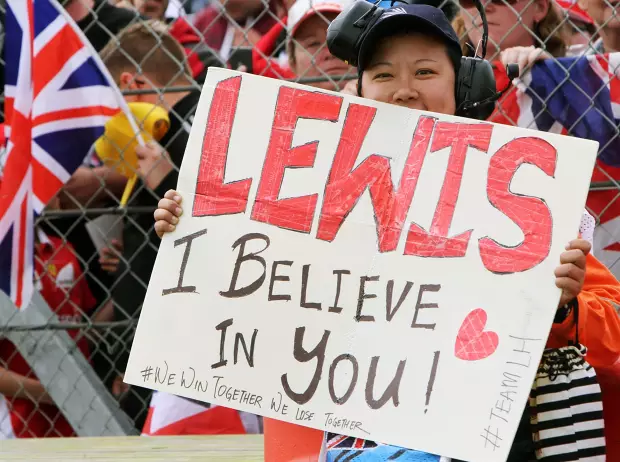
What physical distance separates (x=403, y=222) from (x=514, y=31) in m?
1.38

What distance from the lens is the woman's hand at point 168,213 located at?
2168 millimetres

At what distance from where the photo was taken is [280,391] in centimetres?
208

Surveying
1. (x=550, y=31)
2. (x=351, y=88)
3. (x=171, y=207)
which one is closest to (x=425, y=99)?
(x=171, y=207)

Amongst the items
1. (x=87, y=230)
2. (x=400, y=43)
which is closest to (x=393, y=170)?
(x=400, y=43)

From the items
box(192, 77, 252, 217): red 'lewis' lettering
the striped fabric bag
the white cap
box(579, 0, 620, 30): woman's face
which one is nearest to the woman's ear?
box(579, 0, 620, 30): woman's face

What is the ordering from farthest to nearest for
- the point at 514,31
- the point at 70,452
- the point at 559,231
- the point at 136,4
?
the point at 136,4 < the point at 514,31 < the point at 70,452 < the point at 559,231

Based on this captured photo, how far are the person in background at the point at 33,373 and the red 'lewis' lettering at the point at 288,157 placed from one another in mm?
1705

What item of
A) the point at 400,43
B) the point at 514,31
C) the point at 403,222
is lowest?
the point at 403,222

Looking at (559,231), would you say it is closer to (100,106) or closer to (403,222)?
(403,222)

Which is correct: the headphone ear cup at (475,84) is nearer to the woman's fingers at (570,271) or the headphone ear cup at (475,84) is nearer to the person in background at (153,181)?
the woman's fingers at (570,271)

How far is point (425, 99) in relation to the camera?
228 cm

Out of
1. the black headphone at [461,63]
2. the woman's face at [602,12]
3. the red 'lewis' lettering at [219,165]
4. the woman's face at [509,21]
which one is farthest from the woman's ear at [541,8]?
the red 'lewis' lettering at [219,165]

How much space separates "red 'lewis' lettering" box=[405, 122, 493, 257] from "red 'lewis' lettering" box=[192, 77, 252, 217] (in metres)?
0.37

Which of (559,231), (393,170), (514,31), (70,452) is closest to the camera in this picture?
(559,231)
